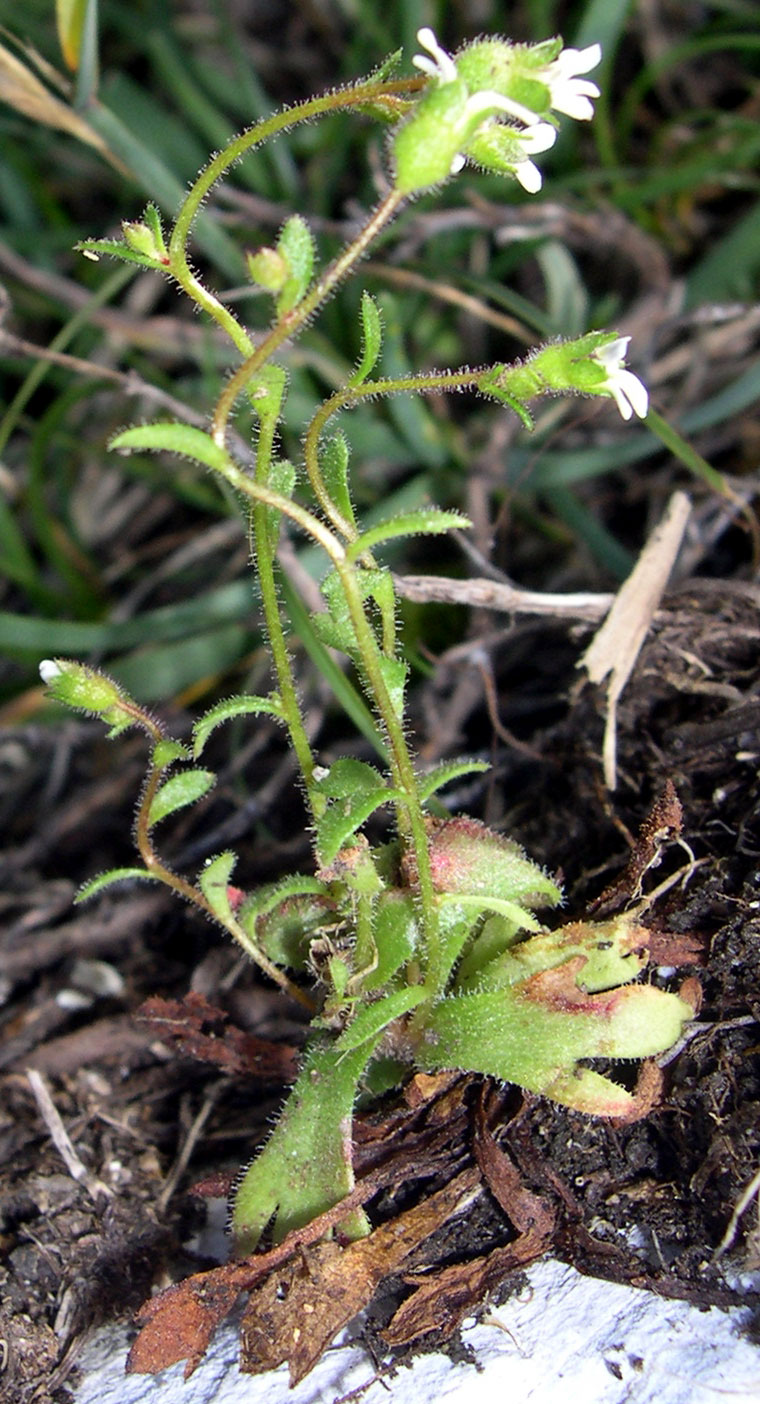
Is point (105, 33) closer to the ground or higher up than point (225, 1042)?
higher up

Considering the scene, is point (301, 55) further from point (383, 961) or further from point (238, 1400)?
point (238, 1400)

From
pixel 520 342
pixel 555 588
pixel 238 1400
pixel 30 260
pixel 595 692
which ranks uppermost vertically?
pixel 30 260

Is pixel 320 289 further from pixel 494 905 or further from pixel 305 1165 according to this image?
pixel 305 1165

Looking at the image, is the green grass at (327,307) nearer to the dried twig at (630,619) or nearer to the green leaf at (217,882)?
the dried twig at (630,619)

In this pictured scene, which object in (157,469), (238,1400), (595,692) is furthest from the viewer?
(157,469)

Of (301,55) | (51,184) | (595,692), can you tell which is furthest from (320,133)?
(595,692)

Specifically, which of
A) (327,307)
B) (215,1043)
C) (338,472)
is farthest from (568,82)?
(327,307)

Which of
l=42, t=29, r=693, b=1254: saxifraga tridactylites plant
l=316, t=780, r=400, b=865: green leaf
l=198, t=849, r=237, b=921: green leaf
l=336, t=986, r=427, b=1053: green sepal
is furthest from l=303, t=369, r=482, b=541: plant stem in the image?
l=336, t=986, r=427, b=1053: green sepal
